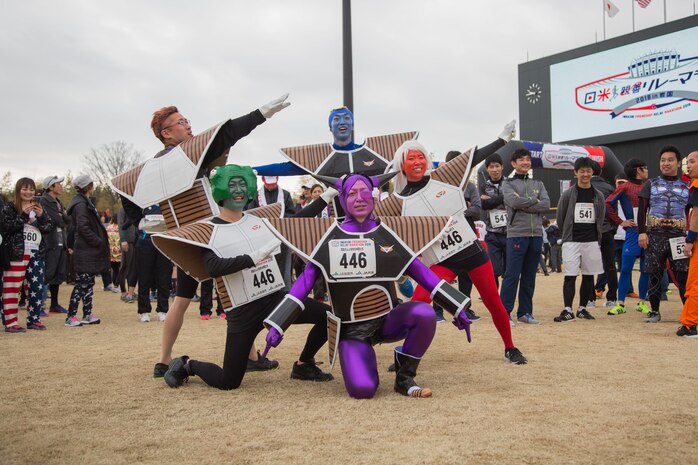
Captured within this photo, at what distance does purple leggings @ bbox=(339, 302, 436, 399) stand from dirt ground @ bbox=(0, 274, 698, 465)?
10 cm

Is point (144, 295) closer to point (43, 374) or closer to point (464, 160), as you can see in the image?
point (43, 374)

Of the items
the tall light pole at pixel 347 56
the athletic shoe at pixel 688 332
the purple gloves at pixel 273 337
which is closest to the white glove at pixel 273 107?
the purple gloves at pixel 273 337

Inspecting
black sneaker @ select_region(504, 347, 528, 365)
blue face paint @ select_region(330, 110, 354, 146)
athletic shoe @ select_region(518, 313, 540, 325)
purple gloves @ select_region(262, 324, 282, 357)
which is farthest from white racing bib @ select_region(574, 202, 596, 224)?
purple gloves @ select_region(262, 324, 282, 357)

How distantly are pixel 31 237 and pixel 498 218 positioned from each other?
5.73 m

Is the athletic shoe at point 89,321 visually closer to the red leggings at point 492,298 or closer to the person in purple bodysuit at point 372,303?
the red leggings at point 492,298

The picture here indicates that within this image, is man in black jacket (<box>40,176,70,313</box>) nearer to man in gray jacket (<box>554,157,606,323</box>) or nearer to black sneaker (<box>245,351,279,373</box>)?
black sneaker (<box>245,351,279,373</box>)

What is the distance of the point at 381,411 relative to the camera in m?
3.42

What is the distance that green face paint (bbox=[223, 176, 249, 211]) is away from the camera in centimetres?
416

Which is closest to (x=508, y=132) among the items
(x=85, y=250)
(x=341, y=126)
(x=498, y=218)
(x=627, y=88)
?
(x=341, y=126)

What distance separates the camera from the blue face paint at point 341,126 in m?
→ 5.46

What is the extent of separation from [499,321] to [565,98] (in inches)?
1086

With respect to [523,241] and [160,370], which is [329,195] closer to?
[160,370]

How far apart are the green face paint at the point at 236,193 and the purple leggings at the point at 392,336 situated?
117cm

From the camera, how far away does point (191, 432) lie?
312cm
